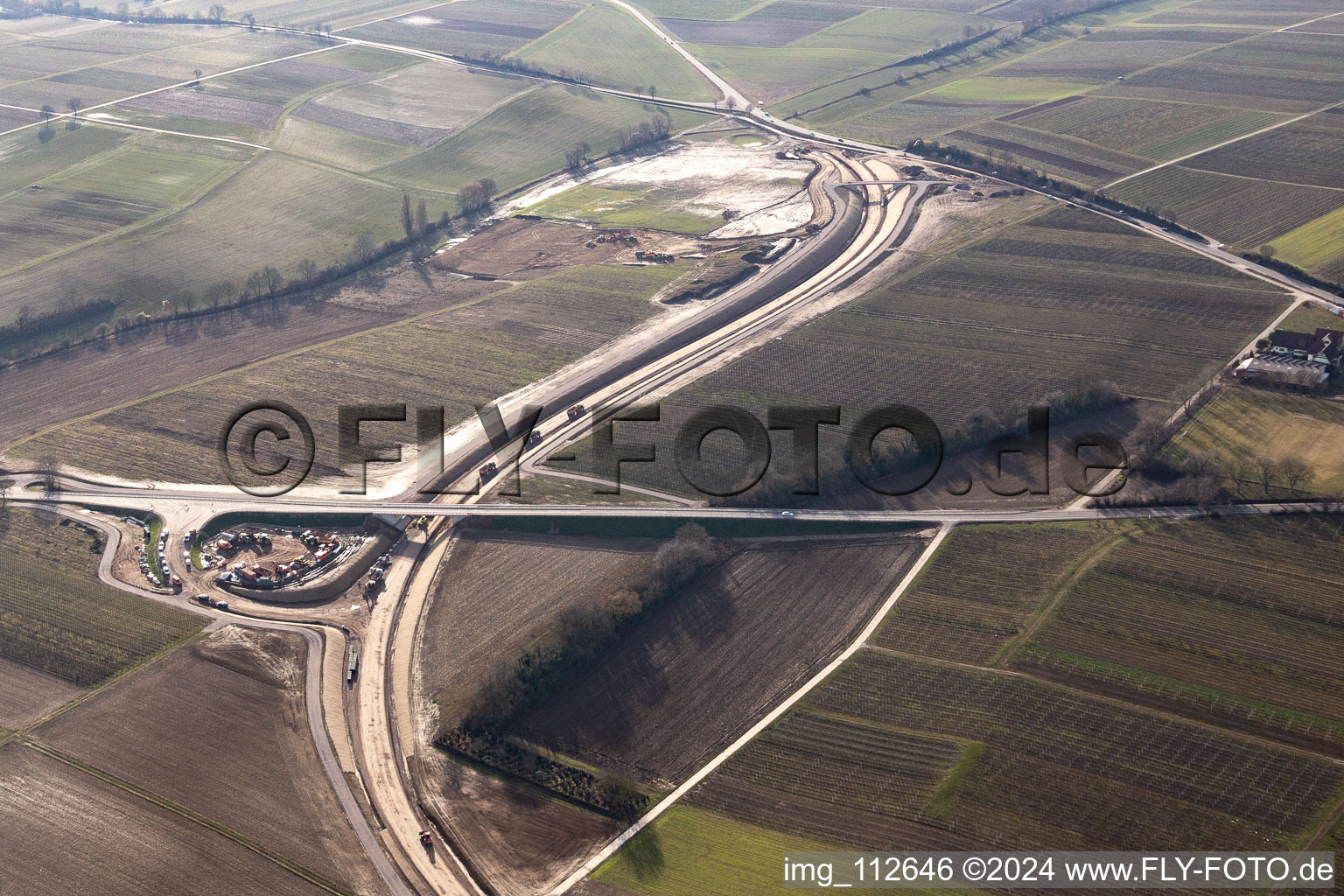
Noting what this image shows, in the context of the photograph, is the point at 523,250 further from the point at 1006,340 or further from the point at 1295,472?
the point at 1295,472

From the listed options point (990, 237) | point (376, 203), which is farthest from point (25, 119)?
point (990, 237)

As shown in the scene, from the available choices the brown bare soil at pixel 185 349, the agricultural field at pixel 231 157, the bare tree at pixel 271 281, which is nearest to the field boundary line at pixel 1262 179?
the agricultural field at pixel 231 157

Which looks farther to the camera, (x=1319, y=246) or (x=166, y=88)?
(x=166, y=88)

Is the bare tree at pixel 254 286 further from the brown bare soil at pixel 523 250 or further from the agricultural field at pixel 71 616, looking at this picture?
the agricultural field at pixel 71 616

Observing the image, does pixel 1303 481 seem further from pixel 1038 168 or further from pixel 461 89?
pixel 461 89

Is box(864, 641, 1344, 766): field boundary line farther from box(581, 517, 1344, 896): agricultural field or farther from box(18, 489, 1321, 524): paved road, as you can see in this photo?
box(18, 489, 1321, 524): paved road

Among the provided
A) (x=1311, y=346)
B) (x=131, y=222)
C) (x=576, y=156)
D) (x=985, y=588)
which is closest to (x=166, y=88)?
(x=131, y=222)
